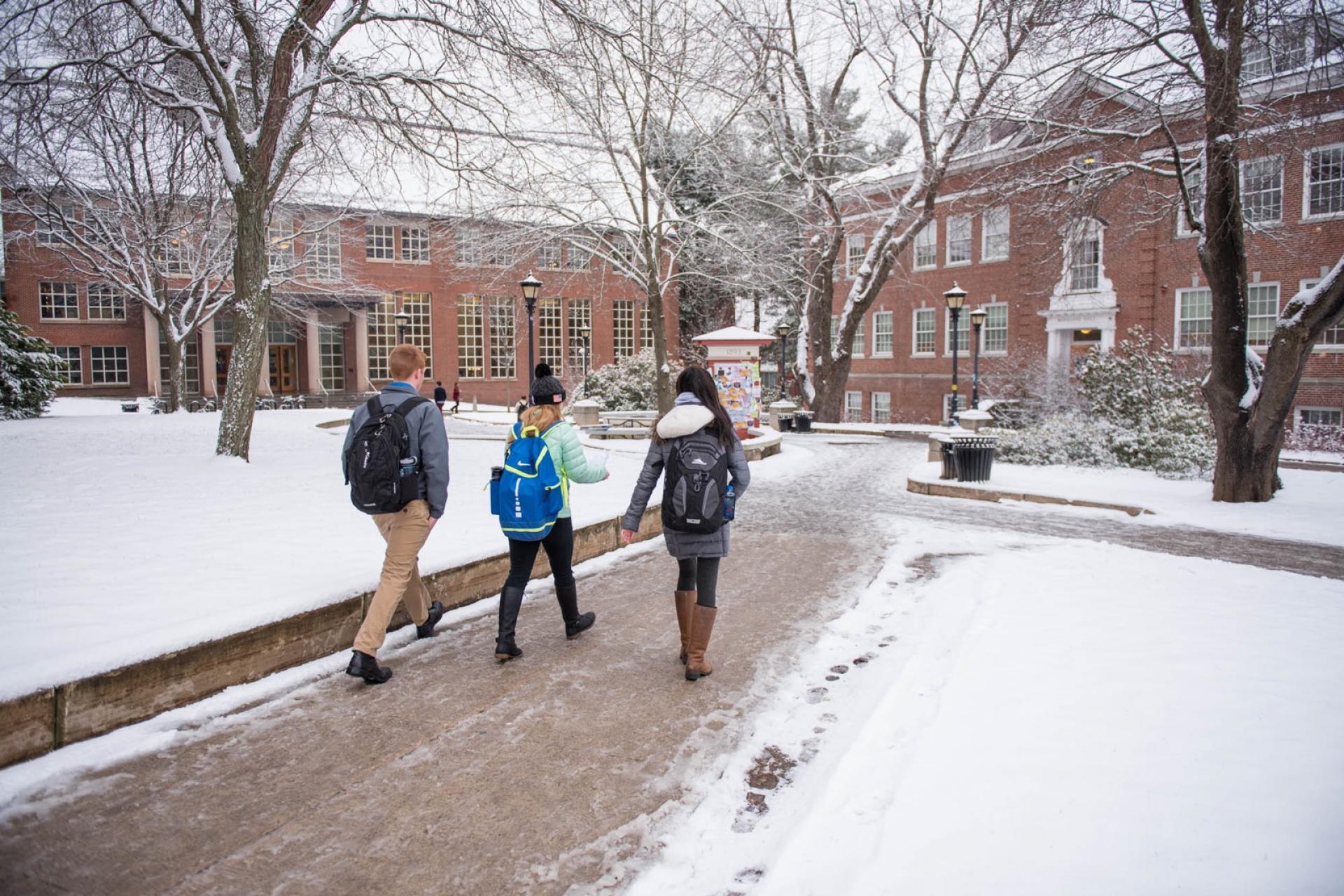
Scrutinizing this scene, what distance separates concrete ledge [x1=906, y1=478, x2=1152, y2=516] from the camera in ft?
37.4

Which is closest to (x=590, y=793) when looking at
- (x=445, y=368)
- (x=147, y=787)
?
(x=147, y=787)

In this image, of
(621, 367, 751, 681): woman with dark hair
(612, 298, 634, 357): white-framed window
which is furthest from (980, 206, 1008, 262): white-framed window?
(621, 367, 751, 681): woman with dark hair

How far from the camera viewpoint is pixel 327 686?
499cm

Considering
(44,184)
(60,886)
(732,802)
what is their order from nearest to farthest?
1. (60,886)
2. (732,802)
3. (44,184)

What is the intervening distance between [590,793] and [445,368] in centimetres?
4232

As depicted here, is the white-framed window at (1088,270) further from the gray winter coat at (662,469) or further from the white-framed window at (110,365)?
the white-framed window at (110,365)

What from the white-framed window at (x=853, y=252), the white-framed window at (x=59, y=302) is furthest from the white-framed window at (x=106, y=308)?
the white-framed window at (x=853, y=252)

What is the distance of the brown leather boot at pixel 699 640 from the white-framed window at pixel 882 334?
34282 millimetres

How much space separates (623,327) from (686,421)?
42.8m

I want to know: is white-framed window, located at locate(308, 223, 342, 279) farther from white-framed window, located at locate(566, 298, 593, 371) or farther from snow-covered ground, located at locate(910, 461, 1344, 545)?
snow-covered ground, located at locate(910, 461, 1344, 545)

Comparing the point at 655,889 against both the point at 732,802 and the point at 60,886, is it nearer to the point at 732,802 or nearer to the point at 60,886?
the point at 732,802

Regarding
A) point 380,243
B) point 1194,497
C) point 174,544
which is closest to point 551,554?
point 174,544

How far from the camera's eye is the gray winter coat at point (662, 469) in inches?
198

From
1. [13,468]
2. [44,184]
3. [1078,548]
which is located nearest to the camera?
[1078,548]
